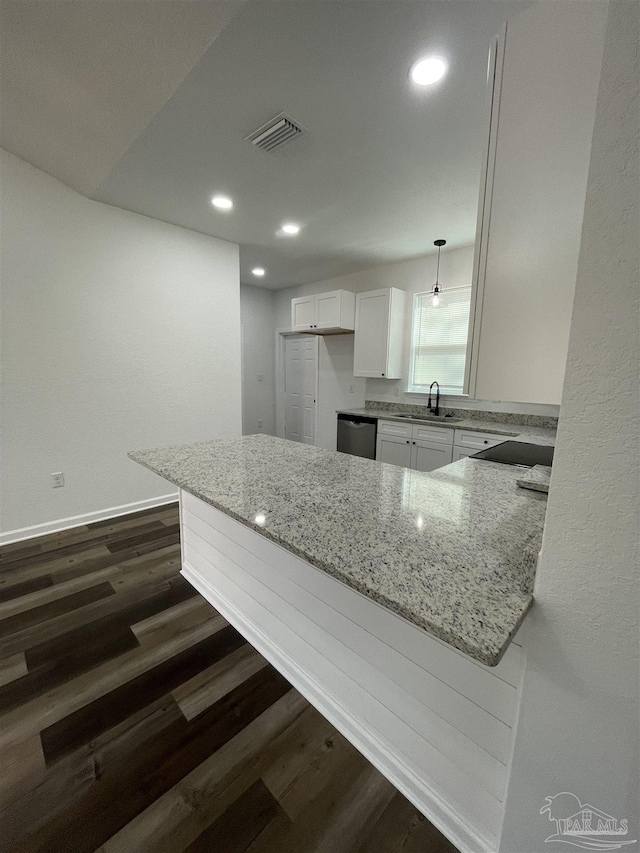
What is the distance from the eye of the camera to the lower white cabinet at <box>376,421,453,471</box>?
3.25 m

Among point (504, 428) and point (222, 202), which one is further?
point (504, 428)

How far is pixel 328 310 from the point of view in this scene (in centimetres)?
429

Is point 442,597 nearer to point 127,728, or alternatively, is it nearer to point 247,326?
point 127,728

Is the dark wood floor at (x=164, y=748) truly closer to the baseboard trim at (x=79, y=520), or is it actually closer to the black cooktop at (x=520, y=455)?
the baseboard trim at (x=79, y=520)

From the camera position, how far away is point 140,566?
2398mm

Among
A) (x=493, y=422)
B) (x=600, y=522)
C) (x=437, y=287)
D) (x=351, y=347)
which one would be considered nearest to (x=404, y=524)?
(x=600, y=522)

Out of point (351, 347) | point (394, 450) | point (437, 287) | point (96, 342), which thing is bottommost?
point (394, 450)

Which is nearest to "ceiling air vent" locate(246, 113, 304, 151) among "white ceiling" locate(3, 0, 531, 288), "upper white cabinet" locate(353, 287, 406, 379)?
"white ceiling" locate(3, 0, 531, 288)

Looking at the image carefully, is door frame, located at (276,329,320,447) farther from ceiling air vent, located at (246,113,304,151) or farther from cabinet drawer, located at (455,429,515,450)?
ceiling air vent, located at (246,113,304,151)

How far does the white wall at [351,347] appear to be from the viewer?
3.63 meters

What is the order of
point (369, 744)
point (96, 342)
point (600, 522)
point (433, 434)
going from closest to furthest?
1. point (600, 522)
2. point (369, 744)
3. point (96, 342)
4. point (433, 434)

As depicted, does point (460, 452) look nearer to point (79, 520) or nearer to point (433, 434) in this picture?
point (433, 434)

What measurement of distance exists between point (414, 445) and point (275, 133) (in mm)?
2692

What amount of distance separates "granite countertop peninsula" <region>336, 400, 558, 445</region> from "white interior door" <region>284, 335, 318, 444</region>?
1.34 metres
